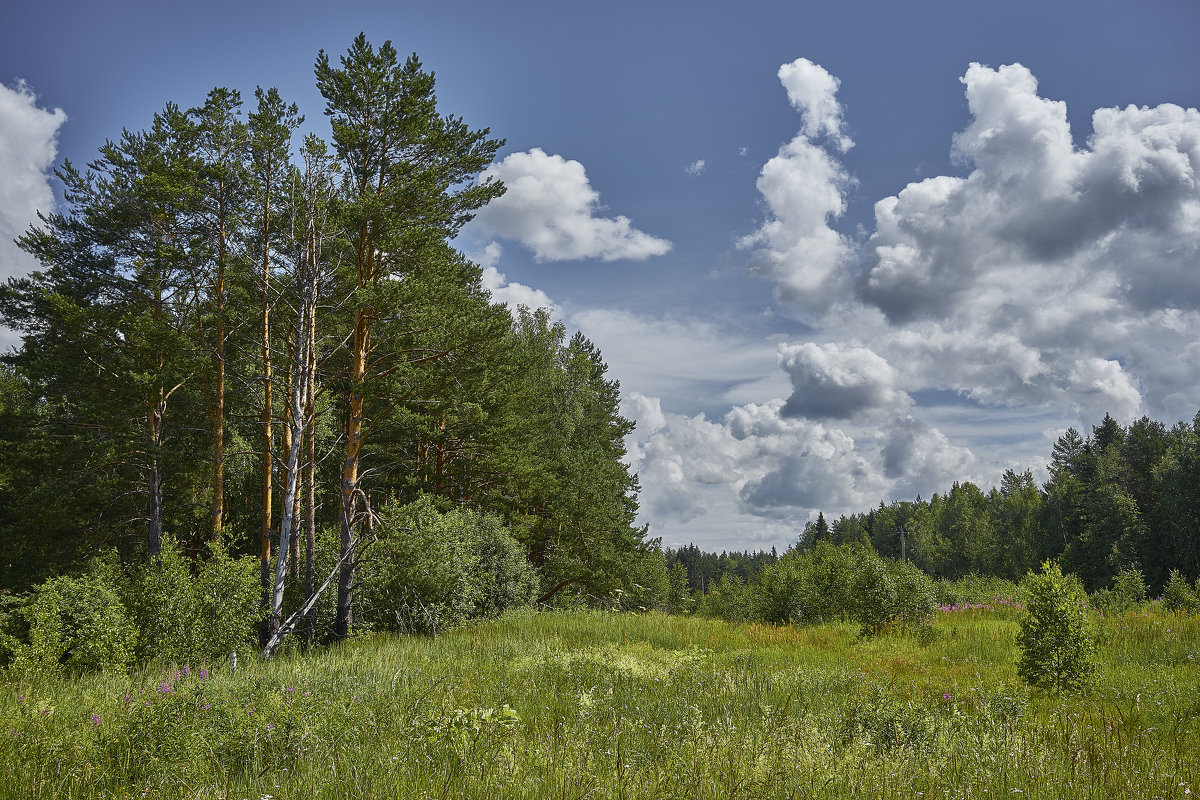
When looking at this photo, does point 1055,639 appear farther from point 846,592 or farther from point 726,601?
point 726,601

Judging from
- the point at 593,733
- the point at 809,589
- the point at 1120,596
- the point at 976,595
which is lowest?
the point at 976,595

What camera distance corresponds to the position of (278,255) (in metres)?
15.7

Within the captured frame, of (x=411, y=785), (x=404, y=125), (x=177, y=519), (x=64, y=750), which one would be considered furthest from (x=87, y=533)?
(x=411, y=785)

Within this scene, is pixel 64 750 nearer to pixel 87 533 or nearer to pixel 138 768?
pixel 138 768

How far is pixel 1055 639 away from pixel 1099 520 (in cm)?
4957

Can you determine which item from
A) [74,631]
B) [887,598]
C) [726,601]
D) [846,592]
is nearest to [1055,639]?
[887,598]

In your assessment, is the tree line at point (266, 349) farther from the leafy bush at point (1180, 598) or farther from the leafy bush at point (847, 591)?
the leafy bush at point (1180, 598)

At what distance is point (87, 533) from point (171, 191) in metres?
12.4

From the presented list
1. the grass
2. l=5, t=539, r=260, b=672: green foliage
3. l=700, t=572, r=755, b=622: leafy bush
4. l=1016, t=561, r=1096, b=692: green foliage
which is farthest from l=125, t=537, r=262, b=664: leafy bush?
l=700, t=572, r=755, b=622: leafy bush

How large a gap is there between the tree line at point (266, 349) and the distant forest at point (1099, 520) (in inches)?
630

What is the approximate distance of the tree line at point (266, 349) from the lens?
14.1 metres

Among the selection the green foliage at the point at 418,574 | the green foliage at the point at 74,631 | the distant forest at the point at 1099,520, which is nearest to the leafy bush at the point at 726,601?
the distant forest at the point at 1099,520

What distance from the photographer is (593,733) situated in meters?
5.22

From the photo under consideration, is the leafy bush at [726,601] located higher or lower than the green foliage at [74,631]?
lower
